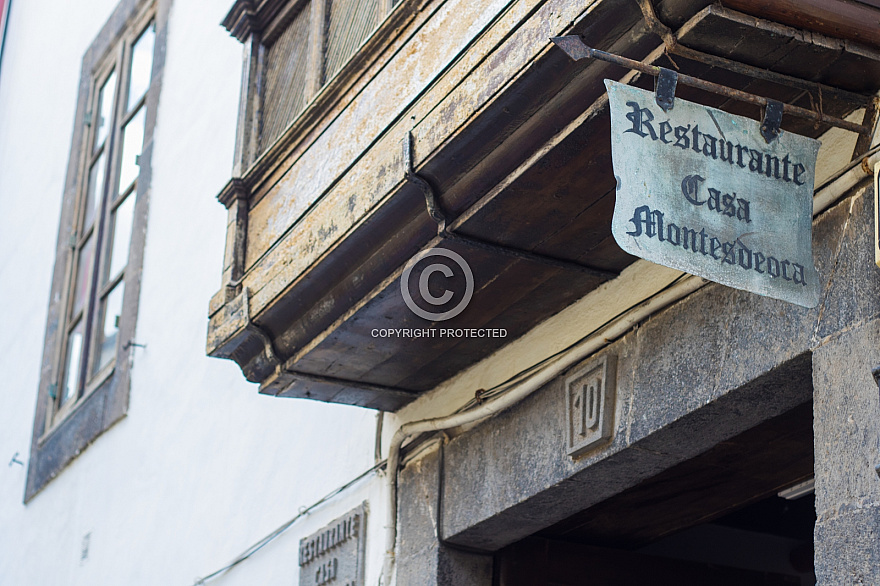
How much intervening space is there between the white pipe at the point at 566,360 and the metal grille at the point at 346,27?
128 centimetres

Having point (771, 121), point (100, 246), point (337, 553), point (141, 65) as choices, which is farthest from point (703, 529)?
point (141, 65)

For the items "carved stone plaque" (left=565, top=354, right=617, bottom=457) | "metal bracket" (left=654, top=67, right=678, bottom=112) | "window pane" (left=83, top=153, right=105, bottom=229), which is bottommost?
→ "carved stone plaque" (left=565, top=354, right=617, bottom=457)

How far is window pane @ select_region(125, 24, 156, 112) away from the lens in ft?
27.7

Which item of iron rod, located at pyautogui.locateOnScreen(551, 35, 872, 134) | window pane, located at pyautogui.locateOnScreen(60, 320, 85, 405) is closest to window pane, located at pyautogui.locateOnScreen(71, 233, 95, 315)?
window pane, located at pyautogui.locateOnScreen(60, 320, 85, 405)

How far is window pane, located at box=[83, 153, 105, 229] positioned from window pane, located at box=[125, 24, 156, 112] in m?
0.53

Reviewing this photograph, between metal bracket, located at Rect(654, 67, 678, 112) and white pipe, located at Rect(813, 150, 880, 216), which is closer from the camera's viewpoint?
metal bracket, located at Rect(654, 67, 678, 112)

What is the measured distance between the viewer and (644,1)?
2812mm

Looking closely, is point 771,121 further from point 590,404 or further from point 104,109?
point 104,109

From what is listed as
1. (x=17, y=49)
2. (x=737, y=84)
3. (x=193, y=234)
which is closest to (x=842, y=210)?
(x=737, y=84)

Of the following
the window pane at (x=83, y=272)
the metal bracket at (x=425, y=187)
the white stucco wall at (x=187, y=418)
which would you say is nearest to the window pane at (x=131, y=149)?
the white stucco wall at (x=187, y=418)

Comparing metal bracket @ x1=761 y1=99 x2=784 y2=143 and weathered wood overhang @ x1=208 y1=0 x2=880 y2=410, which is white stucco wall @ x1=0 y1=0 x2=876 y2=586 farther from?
metal bracket @ x1=761 y1=99 x2=784 y2=143

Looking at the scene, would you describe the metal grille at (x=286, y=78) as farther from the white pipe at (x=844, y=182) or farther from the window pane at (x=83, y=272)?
the window pane at (x=83, y=272)

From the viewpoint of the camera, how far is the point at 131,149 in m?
8.40

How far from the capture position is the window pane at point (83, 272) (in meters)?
8.46
